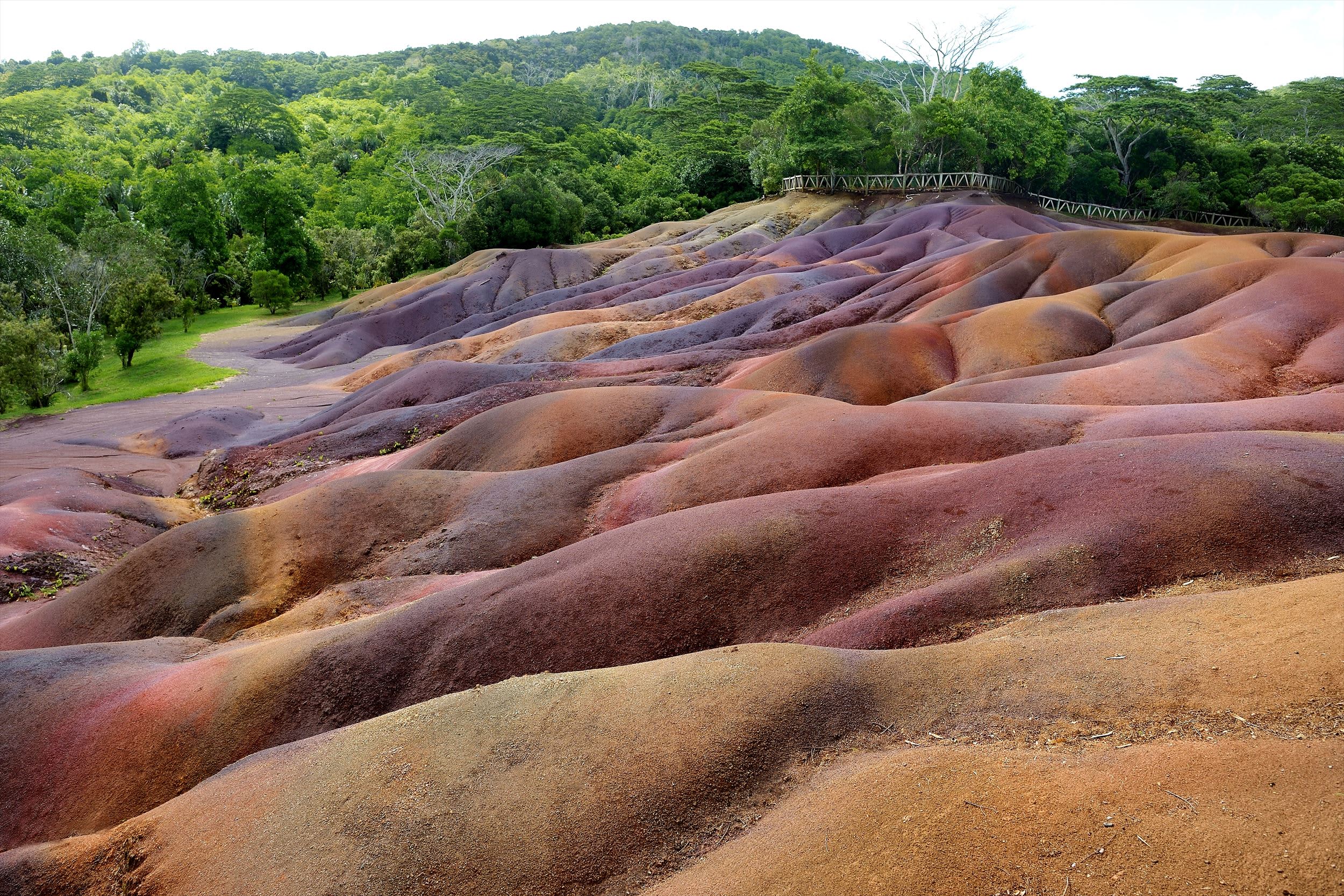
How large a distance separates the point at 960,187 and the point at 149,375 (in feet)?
198

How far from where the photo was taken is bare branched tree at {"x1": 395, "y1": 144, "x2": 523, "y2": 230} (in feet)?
236

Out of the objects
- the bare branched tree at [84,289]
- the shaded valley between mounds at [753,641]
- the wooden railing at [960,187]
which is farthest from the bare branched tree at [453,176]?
the shaded valley between mounds at [753,641]

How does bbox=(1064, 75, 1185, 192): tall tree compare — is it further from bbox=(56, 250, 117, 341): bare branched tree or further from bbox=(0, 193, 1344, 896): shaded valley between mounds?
bbox=(56, 250, 117, 341): bare branched tree

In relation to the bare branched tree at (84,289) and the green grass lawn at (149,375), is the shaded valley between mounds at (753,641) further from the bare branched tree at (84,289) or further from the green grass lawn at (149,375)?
the bare branched tree at (84,289)

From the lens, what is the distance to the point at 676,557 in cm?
1409

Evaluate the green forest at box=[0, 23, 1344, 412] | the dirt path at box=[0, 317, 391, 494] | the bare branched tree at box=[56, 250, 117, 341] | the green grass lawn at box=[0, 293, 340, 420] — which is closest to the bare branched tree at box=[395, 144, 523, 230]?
the green forest at box=[0, 23, 1344, 412]

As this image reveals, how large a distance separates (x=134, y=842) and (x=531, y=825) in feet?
15.5

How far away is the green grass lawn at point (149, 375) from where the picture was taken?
45094 millimetres

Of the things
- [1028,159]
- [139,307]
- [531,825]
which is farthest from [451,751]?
[1028,159]

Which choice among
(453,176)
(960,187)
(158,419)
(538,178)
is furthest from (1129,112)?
(158,419)

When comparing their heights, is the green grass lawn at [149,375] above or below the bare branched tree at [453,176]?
below

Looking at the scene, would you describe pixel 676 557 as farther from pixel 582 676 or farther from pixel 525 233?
pixel 525 233

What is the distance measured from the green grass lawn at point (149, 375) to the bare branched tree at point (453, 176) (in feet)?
67.9

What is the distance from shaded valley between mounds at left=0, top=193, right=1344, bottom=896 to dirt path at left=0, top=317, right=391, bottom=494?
110 inches
